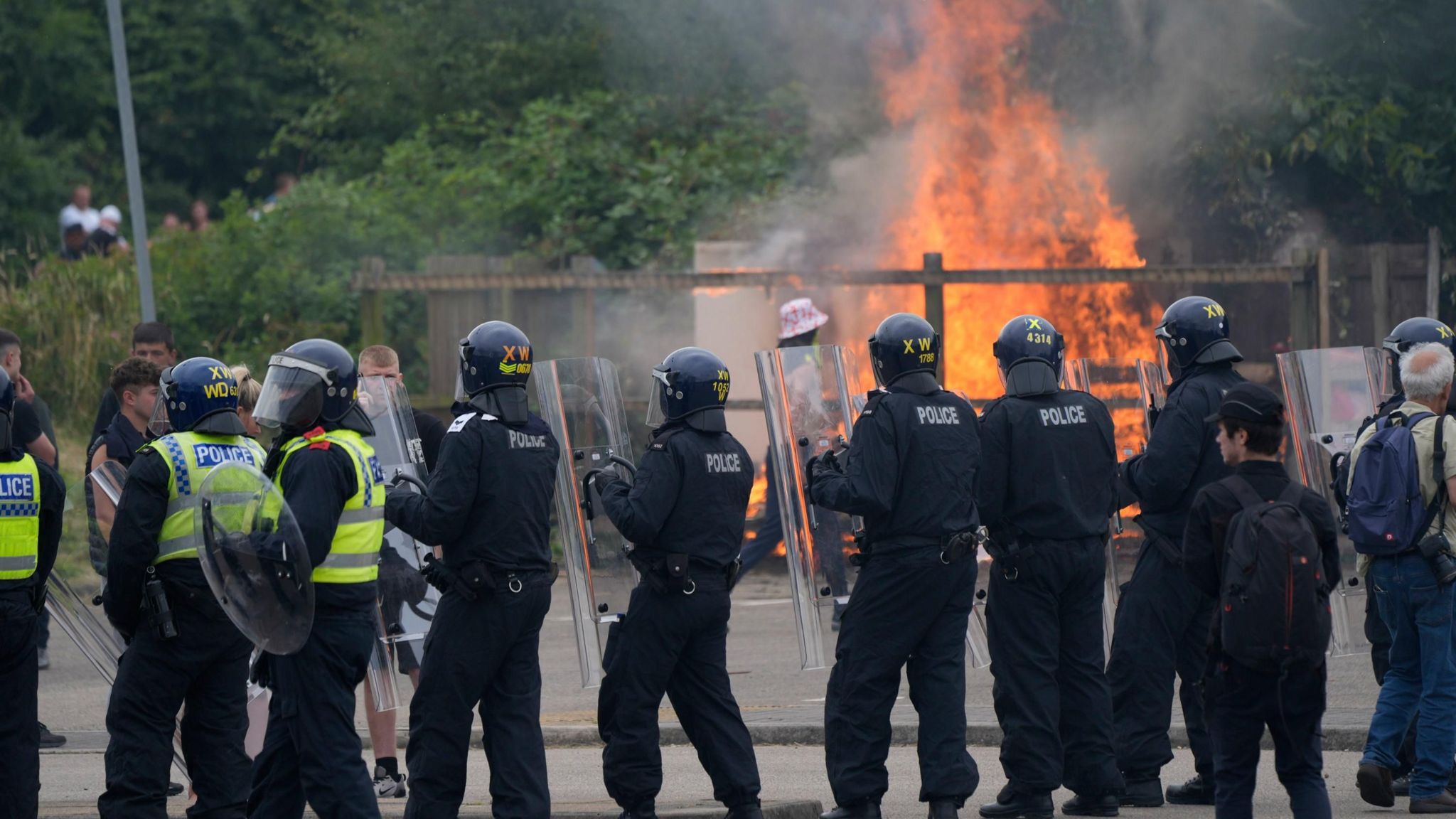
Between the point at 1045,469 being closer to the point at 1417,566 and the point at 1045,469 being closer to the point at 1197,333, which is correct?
the point at 1197,333

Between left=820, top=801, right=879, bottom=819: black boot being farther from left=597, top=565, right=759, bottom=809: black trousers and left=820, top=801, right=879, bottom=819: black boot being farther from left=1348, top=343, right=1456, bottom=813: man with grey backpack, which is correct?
left=1348, top=343, right=1456, bottom=813: man with grey backpack

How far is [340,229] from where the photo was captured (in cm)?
1714

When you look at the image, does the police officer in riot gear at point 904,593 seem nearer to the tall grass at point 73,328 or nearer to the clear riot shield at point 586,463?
the clear riot shield at point 586,463

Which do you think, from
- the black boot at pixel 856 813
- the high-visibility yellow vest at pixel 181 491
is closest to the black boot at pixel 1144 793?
the black boot at pixel 856 813

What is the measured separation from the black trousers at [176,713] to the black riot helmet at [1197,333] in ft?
11.9

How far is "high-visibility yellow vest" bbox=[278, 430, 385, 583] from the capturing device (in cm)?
597

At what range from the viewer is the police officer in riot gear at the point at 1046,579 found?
688cm

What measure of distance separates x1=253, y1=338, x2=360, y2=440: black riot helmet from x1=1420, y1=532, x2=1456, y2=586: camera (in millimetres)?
3782

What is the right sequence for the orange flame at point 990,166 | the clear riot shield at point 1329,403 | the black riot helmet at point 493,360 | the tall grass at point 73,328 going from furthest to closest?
the tall grass at point 73,328 < the orange flame at point 990,166 < the clear riot shield at point 1329,403 < the black riot helmet at point 493,360

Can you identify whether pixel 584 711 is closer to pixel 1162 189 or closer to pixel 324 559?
pixel 324 559

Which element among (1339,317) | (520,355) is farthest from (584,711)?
(1339,317)

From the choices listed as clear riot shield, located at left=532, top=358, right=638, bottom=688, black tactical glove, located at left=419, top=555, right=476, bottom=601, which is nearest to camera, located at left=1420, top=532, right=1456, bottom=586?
clear riot shield, located at left=532, top=358, right=638, bottom=688

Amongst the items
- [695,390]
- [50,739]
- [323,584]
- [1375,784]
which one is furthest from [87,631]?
[1375,784]

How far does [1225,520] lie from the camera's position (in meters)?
5.62
